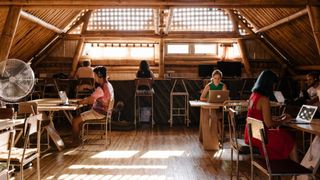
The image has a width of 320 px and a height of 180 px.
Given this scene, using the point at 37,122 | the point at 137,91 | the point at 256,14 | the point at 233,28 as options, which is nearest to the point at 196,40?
the point at 233,28

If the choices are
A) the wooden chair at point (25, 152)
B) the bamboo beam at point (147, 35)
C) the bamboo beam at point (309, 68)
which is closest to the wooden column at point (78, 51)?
the bamboo beam at point (147, 35)

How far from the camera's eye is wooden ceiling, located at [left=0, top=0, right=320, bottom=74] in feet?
22.4

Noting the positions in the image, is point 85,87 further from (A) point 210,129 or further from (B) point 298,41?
(B) point 298,41

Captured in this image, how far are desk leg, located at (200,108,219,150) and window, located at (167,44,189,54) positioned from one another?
552 centimetres

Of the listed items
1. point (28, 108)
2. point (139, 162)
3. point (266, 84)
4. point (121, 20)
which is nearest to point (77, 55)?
point (121, 20)

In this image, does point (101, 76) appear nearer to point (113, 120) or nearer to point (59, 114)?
point (113, 120)

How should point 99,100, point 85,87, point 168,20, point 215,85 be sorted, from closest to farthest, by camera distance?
point 99,100 < point 215,85 < point 85,87 < point 168,20

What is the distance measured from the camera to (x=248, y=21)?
10.6m

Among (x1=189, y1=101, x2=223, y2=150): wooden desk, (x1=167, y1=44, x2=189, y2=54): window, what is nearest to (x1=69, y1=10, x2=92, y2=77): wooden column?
(x1=167, y1=44, x2=189, y2=54): window

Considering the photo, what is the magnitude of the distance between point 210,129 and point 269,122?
2369mm

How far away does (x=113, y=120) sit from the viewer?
353 inches

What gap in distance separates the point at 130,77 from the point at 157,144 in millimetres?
4859

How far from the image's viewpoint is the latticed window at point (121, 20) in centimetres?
1111

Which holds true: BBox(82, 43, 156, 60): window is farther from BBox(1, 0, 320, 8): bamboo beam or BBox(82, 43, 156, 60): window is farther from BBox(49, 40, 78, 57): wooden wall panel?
BBox(1, 0, 320, 8): bamboo beam
